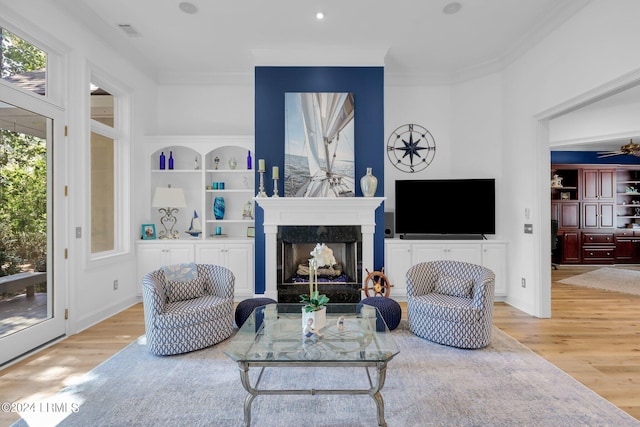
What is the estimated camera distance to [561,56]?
372 centimetres

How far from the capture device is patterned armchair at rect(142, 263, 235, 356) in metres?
2.97

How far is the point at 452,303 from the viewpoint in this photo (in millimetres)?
3254

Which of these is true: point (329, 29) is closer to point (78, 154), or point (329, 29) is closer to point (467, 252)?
point (78, 154)

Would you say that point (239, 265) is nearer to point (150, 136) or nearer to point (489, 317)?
point (150, 136)

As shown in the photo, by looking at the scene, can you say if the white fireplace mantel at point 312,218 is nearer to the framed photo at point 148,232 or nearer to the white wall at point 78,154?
the framed photo at point 148,232

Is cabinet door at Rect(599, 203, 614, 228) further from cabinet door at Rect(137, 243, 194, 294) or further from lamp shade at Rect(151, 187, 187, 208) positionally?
lamp shade at Rect(151, 187, 187, 208)

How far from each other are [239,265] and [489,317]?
309 centimetres

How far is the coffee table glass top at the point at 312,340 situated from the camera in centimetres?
201

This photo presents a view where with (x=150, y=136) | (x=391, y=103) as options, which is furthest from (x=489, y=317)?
(x=150, y=136)

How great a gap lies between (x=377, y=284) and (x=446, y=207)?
1.57 m

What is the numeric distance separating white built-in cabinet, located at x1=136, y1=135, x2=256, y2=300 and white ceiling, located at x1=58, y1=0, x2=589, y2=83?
114 centimetres

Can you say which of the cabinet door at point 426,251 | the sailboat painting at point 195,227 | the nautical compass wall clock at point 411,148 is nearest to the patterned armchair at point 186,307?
the sailboat painting at point 195,227

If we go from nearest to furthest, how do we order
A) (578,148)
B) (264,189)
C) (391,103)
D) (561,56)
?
(561,56) < (264,189) < (391,103) < (578,148)

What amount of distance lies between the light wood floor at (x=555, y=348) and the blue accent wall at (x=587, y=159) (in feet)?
14.4
